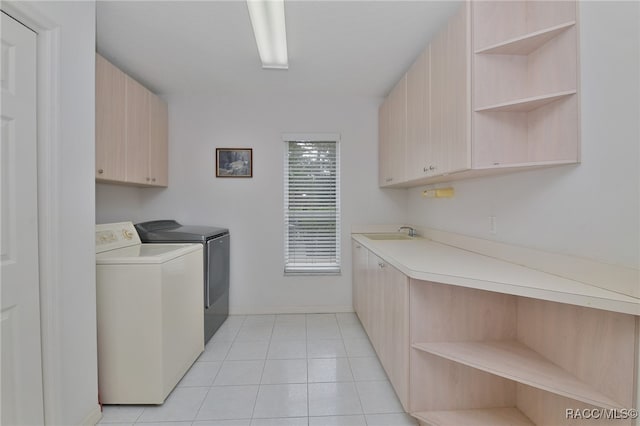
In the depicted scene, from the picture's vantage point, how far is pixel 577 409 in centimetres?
119

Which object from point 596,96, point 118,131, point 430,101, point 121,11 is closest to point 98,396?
point 118,131

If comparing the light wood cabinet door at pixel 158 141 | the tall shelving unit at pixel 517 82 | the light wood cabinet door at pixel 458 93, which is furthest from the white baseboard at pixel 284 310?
the tall shelving unit at pixel 517 82

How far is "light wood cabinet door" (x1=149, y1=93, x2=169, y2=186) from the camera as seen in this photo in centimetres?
271

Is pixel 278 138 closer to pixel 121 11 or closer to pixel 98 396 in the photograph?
pixel 121 11

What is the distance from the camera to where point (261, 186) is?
3127 mm

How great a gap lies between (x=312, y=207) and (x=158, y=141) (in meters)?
1.78

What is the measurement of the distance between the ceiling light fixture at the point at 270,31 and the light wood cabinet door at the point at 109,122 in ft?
3.86

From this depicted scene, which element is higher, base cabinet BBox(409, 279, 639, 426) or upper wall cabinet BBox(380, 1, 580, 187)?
upper wall cabinet BBox(380, 1, 580, 187)

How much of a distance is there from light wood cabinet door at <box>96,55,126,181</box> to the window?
155cm

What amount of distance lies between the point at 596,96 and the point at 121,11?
8.75 feet

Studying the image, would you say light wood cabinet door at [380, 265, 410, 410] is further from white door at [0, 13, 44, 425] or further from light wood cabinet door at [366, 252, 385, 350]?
white door at [0, 13, 44, 425]

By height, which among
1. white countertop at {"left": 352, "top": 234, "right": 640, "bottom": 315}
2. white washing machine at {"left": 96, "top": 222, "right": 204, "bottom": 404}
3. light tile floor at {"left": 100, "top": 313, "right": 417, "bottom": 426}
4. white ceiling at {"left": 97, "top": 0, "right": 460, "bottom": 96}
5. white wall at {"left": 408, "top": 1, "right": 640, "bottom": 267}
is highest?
white ceiling at {"left": 97, "top": 0, "right": 460, "bottom": 96}

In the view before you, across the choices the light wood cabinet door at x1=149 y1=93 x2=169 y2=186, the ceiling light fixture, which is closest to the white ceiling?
the ceiling light fixture

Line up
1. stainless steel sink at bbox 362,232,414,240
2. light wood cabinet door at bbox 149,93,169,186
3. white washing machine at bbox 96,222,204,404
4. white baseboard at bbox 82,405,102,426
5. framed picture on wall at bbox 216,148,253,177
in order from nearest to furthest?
white baseboard at bbox 82,405,102,426 < white washing machine at bbox 96,222,204,404 < light wood cabinet door at bbox 149,93,169,186 < stainless steel sink at bbox 362,232,414,240 < framed picture on wall at bbox 216,148,253,177
